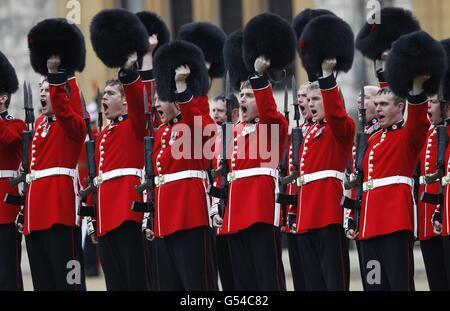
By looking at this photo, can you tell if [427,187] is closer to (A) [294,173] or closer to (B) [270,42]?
(A) [294,173]

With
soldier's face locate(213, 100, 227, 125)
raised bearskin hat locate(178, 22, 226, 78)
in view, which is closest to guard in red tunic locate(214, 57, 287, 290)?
raised bearskin hat locate(178, 22, 226, 78)

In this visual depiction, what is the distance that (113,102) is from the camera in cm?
900

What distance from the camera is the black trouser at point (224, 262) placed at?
930cm

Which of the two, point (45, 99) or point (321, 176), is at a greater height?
point (45, 99)

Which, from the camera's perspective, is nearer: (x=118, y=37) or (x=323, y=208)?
(x=323, y=208)

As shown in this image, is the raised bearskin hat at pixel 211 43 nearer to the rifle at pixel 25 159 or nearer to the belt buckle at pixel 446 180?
the rifle at pixel 25 159

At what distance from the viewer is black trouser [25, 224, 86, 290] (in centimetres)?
889

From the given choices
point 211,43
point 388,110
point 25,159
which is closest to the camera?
point 388,110

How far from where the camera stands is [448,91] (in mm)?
8367

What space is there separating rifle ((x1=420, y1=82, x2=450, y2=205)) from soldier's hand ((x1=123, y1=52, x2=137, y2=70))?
1670 mm

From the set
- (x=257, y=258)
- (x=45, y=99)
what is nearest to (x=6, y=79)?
(x=45, y=99)

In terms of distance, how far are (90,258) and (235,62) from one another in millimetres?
4925

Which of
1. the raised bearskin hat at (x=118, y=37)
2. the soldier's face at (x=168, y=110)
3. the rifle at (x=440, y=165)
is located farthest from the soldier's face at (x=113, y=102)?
the rifle at (x=440, y=165)
